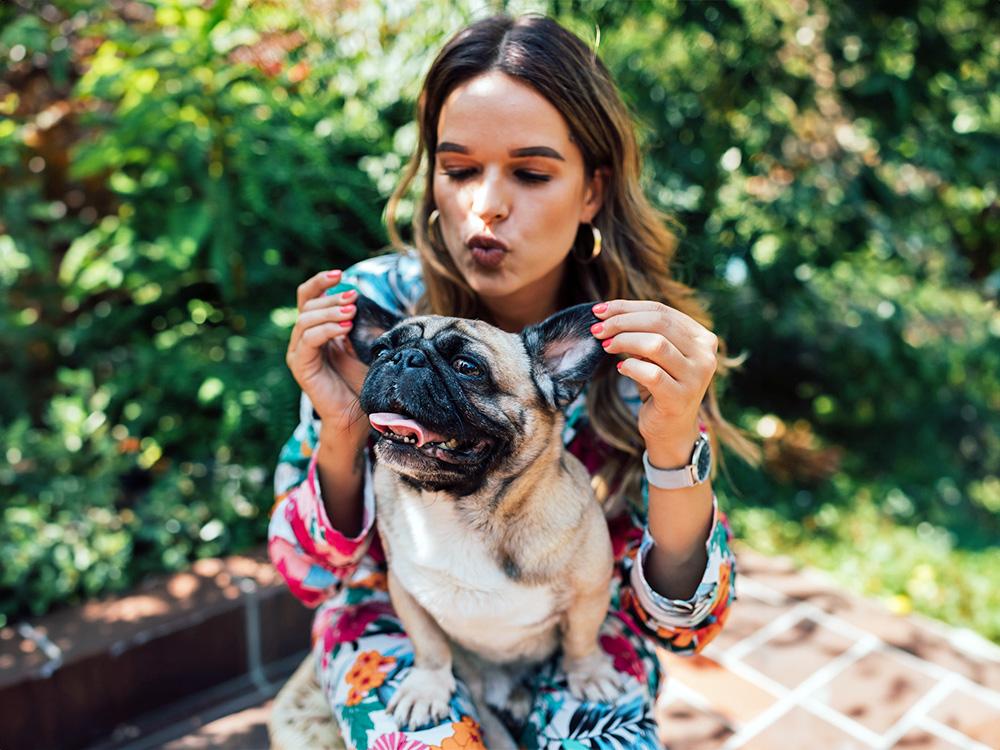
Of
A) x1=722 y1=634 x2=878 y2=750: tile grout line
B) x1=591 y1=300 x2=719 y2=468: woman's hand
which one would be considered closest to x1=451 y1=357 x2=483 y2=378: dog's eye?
x1=591 y1=300 x2=719 y2=468: woman's hand

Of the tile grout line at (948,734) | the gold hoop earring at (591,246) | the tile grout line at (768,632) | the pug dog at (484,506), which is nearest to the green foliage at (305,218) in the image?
the tile grout line at (768,632)

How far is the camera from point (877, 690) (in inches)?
130

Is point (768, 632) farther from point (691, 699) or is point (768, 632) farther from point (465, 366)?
point (465, 366)

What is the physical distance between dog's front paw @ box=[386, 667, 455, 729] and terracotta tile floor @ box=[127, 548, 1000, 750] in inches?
50.4

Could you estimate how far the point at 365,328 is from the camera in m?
1.92

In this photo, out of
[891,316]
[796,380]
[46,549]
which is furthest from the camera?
[796,380]

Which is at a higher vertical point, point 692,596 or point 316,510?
point 316,510

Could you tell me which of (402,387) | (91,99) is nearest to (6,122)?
(91,99)

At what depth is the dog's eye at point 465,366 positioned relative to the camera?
1672 mm

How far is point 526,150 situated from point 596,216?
417 millimetres

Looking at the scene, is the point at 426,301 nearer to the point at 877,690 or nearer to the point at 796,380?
the point at 877,690

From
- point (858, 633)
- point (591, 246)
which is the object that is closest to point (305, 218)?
point (591, 246)

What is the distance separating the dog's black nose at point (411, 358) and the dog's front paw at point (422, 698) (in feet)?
2.67

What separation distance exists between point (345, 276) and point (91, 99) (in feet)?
9.88
